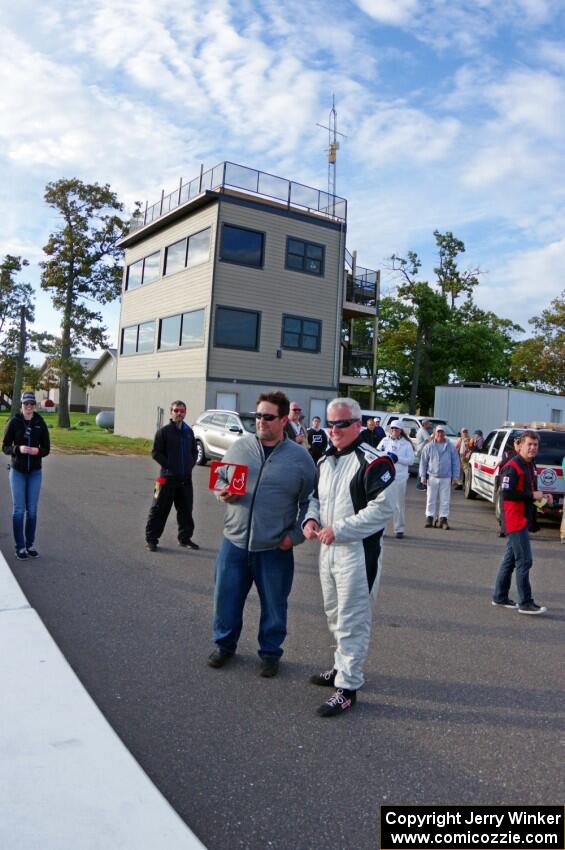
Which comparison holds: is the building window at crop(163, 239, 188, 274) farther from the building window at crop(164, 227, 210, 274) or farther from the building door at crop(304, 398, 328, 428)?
the building door at crop(304, 398, 328, 428)

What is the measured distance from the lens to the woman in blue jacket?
7.62 m

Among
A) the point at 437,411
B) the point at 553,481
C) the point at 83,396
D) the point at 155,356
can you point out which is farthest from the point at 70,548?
the point at 83,396

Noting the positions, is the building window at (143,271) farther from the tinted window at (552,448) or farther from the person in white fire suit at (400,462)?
the person in white fire suit at (400,462)

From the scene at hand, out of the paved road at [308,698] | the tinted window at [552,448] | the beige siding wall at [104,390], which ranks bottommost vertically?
the paved road at [308,698]

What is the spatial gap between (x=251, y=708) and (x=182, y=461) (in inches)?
194

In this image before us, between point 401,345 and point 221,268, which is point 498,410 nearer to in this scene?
point 221,268

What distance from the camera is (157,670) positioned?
4527 millimetres

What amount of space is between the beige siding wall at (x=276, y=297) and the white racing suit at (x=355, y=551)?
69.0ft

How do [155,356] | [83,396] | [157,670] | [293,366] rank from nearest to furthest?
[157,670], [293,366], [155,356], [83,396]

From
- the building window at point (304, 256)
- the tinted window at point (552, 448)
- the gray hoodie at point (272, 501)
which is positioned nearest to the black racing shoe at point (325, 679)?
the gray hoodie at point (272, 501)

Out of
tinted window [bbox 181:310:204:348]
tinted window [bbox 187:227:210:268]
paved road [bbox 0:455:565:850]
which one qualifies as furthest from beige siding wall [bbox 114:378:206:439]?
paved road [bbox 0:455:565:850]

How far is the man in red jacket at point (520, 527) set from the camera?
21.2 ft

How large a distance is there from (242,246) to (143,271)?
8206 mm

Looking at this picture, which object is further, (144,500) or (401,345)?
(401,345)
